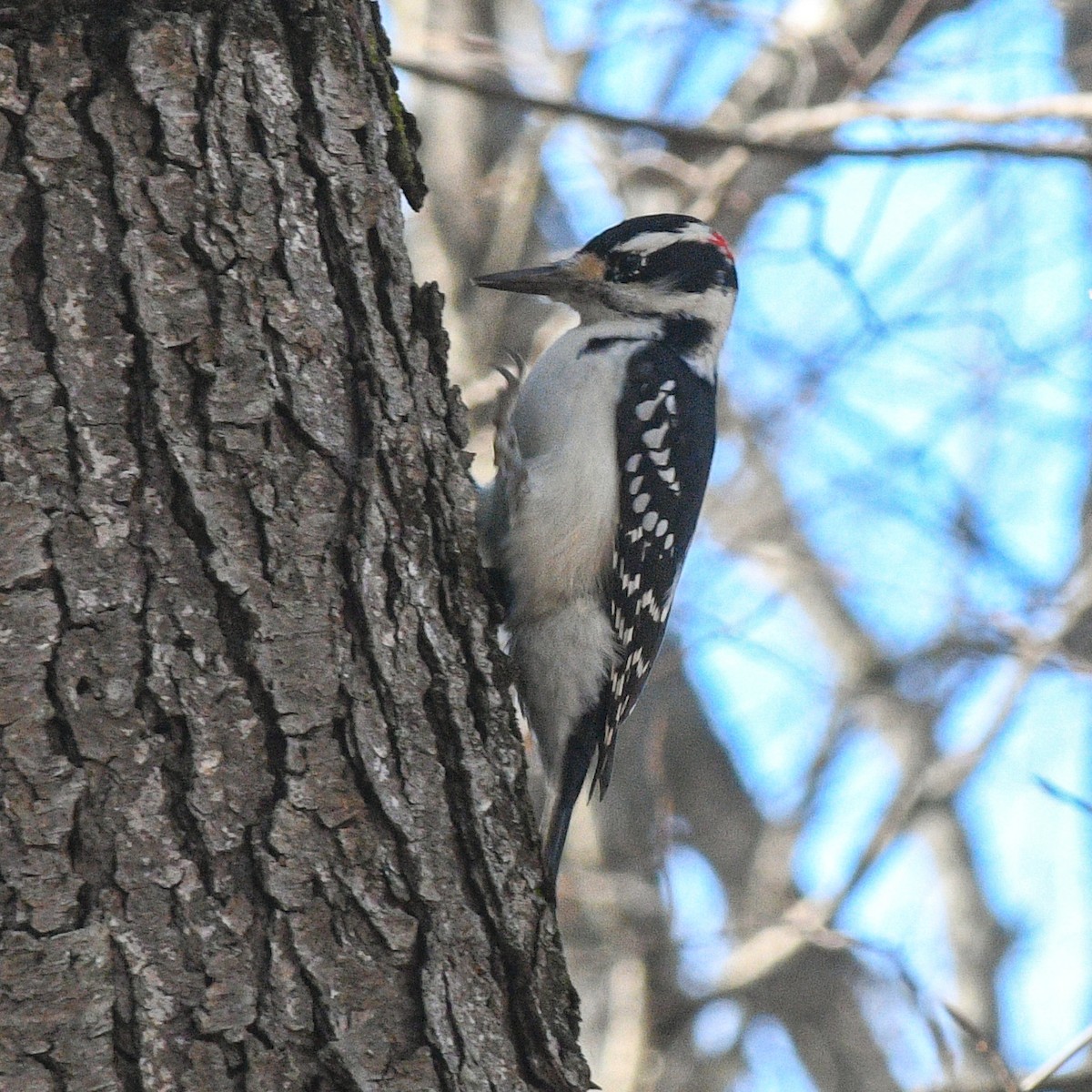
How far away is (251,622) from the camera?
209 cm

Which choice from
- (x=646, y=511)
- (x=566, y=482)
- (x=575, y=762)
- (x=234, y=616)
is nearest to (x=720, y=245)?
(x=646, y=511)

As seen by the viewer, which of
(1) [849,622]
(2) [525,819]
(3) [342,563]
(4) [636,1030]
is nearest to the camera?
(3) [342,563]

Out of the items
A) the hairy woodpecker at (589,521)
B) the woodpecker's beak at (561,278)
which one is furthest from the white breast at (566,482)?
the woodpecker's beak at (561,278)

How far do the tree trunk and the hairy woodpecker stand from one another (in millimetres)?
1047

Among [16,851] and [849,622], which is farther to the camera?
[849,622]

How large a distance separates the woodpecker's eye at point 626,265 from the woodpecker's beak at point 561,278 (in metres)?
0.04

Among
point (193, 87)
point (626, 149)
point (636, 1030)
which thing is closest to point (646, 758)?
point (636, 1030)

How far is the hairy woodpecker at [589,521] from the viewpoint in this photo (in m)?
3.49

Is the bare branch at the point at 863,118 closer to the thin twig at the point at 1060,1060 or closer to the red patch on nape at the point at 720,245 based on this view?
the red patch on nape at the point at 720,245

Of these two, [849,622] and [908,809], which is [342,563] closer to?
[908,809]

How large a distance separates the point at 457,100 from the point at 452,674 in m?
5.50

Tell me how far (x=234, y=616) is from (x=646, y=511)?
1737 millimetres

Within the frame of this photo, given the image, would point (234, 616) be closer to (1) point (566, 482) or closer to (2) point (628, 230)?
(1) point (566, 482)

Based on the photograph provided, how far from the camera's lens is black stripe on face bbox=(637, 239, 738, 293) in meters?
4.07
